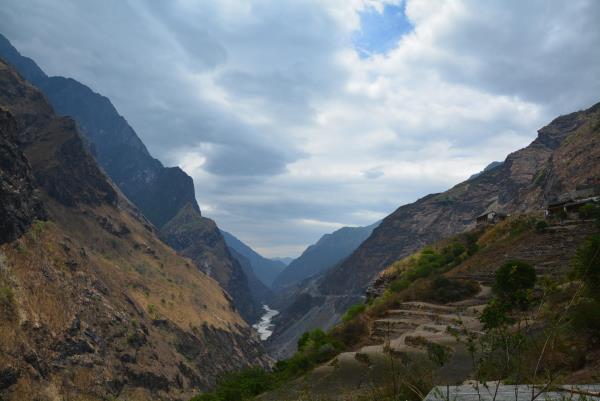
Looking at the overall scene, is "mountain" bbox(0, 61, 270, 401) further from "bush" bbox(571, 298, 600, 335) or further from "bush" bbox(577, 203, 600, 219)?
"bush" bbox(571, 298, 600, 335)

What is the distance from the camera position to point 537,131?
158625mm

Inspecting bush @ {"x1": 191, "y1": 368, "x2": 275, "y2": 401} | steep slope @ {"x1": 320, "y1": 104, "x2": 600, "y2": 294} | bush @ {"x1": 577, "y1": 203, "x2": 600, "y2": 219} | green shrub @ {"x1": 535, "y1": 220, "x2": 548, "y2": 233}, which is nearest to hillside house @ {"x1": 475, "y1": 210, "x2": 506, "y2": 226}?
steep slope @ {"x1": 320, "y1": 104, "x2": 600, "y2": 294}

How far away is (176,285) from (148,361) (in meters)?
47.9

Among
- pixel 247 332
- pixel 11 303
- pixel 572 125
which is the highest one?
pixel 572 125

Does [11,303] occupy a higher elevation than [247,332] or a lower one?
higher

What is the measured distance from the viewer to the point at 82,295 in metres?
75.2

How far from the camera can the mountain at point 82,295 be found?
60.1 meters

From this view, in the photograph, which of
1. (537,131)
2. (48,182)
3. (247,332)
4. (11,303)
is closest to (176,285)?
(247,332)

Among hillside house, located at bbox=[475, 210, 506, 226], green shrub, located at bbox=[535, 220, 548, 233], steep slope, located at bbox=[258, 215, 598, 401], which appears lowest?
steep slope, located at bbox=[258, 215, 598, 401]

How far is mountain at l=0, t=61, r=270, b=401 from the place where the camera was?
60125mm

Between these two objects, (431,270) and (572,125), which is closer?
(431,270)

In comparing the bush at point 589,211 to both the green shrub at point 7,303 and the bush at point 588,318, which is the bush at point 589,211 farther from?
the green shrub at point 7,303

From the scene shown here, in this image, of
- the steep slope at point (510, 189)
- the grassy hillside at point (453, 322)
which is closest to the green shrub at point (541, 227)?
the grassy hillside at point (453, 322)

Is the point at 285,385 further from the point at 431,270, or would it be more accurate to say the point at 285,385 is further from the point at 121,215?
the point at 121,215
